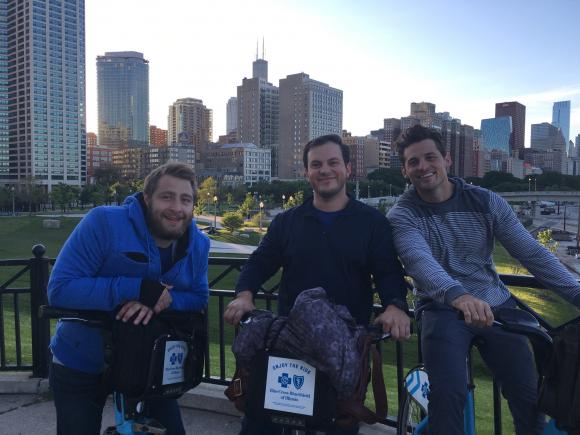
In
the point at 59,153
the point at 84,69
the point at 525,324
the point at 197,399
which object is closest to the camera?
the point at 525,324

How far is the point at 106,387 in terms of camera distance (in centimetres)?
255

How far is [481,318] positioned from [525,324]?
18cm

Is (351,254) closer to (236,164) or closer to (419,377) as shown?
(419,377)

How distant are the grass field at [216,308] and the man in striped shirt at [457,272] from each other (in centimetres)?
370

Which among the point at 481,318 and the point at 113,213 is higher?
the point at 113,213

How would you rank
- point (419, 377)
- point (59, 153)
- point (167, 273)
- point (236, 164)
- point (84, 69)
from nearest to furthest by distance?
1. point (167, 273)
2. point (419, 377)
3. point (59, 153)
4. point (84, 69)
5. point (236, 164)

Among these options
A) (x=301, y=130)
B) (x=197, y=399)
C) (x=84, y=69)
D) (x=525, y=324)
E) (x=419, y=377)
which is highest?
(x=84, y=69)

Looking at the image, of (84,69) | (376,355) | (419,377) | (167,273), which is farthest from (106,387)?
(84,69)

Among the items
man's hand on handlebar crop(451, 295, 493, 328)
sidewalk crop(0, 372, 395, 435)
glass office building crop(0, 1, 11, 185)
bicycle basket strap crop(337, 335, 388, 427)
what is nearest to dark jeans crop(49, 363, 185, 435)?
bicycle basket strap crop(337, 335, 388, 427)

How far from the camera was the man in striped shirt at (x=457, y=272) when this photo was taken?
2.47 m

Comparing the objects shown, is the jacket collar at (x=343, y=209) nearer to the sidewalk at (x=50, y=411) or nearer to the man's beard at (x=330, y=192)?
the man's beard at (x=330, y=192)

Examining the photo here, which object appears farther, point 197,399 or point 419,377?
point 197,399

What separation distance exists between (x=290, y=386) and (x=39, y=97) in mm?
149140

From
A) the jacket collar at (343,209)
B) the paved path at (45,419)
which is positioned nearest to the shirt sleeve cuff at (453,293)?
the jacket collar at (343,209)
